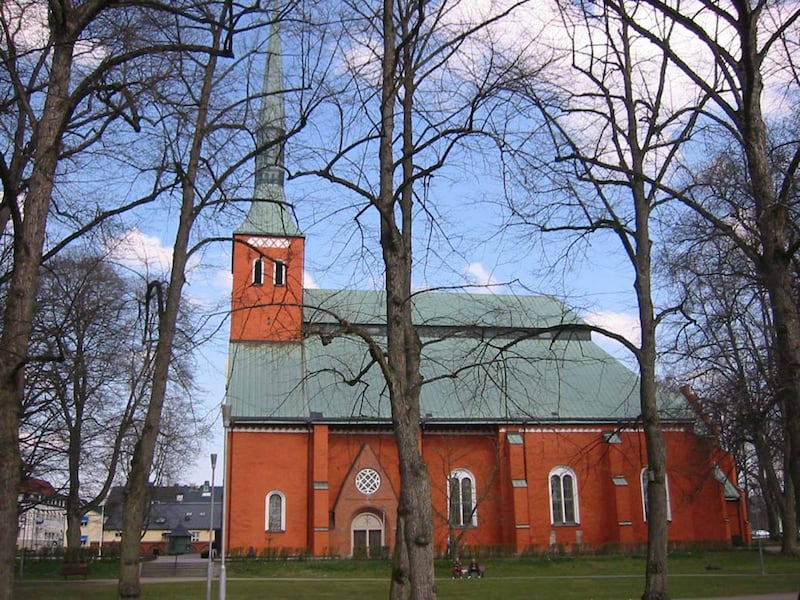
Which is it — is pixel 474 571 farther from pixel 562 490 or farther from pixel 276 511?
pixel 276 511

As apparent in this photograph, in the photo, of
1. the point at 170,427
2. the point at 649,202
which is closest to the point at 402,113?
the point at 649,202

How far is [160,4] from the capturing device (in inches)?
325

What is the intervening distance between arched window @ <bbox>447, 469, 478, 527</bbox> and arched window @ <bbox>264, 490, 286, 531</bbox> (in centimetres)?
811

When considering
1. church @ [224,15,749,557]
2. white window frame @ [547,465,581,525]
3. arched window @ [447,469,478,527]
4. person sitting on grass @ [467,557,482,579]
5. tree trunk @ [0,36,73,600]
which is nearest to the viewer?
tree trunk @ [0,36,73,600]

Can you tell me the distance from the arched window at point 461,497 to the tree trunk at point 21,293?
31801mm

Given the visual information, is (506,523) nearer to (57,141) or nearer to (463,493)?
(463,493)

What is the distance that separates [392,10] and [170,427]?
27.6 meters

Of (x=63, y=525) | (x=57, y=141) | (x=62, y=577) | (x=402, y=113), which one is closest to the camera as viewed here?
(x=57, y=141)

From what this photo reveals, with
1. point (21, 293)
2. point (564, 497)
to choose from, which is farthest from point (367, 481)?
point (21, 293)

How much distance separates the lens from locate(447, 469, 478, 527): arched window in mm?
39062

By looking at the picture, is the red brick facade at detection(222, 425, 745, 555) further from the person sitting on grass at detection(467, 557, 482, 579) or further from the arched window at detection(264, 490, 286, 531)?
the person sitting on grass at detection(467, 557, 482, 579)

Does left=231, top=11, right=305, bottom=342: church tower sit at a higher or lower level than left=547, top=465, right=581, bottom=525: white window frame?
higher

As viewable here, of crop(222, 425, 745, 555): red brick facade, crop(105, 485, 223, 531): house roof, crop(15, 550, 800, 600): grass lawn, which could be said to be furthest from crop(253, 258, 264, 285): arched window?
crop(105, 485, 223, 531): house roof

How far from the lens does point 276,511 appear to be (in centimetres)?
3728
